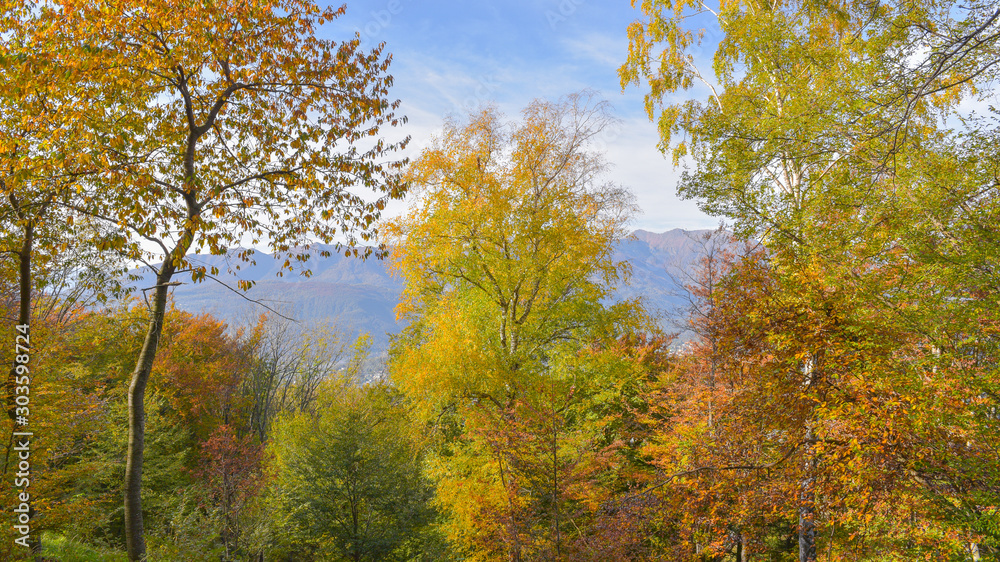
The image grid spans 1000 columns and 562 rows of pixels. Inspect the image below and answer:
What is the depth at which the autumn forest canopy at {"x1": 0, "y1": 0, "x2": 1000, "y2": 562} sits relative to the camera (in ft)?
16.3

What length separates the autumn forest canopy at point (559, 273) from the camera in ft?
16.3

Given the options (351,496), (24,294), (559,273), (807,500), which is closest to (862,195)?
(807,500)

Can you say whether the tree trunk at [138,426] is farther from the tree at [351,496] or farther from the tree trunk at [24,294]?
the tree at [351,496]

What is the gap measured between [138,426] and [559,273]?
27.5 feet

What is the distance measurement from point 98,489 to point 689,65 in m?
21.7

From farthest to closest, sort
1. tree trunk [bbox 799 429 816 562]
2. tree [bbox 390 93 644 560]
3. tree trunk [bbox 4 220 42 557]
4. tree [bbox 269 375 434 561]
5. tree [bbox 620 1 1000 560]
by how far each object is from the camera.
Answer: tree [bbox 269 375 434 561] < tree [bbox 390 93 644 560] < tree trunk [bbox 4 220 42 557] < tree trunk [bbox 799 429 816 562] < tree [bbox 620 1 1000 560]

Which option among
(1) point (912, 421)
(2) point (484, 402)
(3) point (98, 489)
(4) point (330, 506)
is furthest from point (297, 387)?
(1) point (912, 421)

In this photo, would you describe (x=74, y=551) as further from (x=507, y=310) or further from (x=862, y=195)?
(x=862, y=195)

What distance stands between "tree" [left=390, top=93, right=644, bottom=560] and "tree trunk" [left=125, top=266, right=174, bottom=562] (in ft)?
16.9

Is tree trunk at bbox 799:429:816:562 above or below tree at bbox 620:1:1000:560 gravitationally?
below

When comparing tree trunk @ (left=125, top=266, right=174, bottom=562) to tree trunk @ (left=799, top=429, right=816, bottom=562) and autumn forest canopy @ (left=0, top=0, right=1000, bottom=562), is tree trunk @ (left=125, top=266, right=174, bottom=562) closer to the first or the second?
autumn forest canopy @ (left=0, top=0, right=1000, bottom=562)

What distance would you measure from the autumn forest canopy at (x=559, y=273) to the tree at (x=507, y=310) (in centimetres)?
8

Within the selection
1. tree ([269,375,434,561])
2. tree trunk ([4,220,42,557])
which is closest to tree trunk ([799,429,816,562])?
tree ([269,375,434,561])

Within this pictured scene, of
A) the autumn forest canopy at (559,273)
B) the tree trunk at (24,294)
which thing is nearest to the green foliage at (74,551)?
the autumn forest canopy at (559,273)
